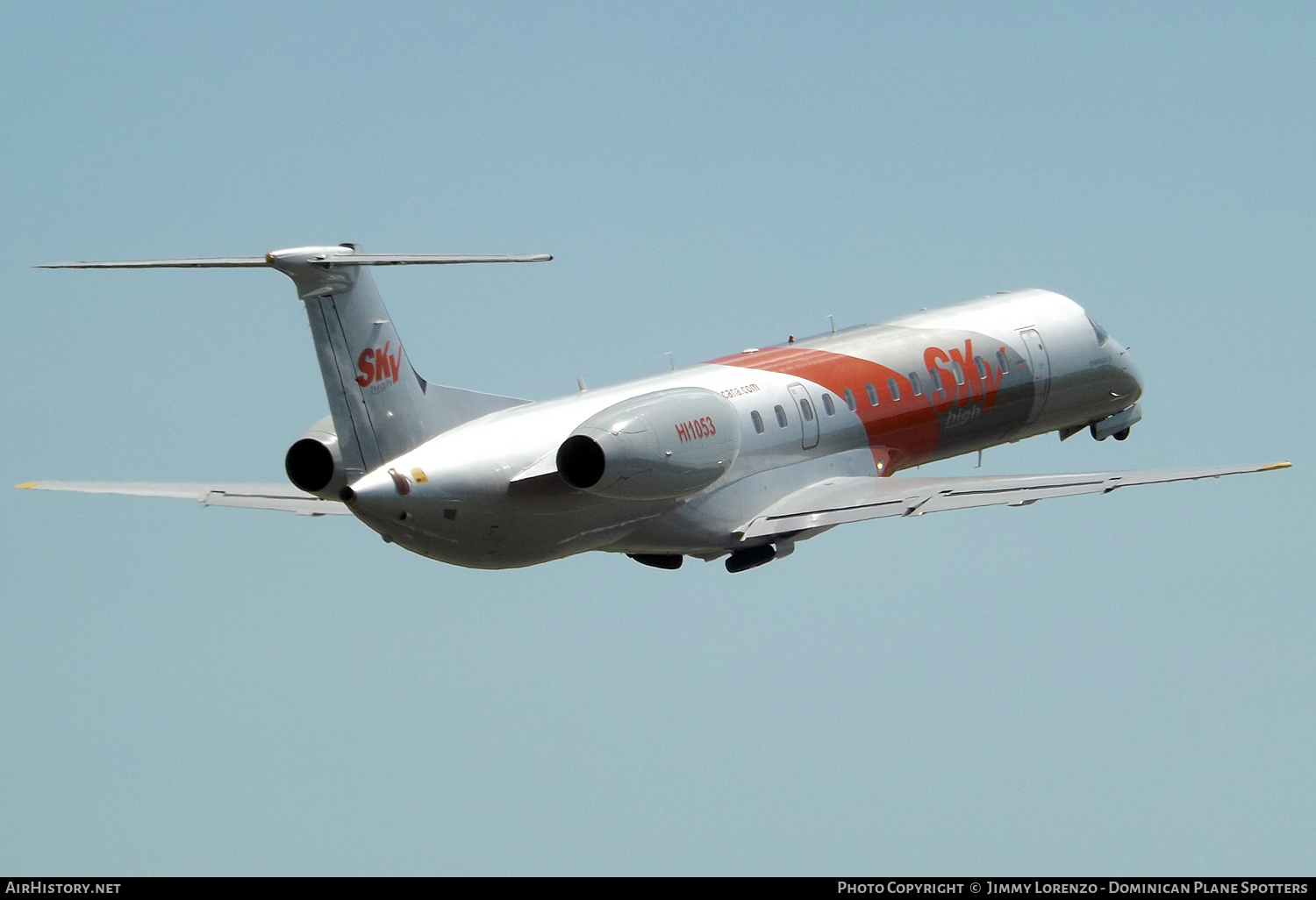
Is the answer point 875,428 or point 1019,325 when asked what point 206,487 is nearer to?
point 875,428

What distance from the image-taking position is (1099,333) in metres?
42.2

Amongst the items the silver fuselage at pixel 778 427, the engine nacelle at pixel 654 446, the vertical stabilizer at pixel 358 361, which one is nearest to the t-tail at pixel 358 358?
the vertical stabilizer at pixel 358 361

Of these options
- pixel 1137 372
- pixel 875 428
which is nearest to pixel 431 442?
pixel 875 428

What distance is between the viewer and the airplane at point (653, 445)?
2962 centimetres

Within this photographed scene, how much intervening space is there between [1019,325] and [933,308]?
5.39 ft

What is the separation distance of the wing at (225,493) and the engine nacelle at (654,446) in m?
4.99

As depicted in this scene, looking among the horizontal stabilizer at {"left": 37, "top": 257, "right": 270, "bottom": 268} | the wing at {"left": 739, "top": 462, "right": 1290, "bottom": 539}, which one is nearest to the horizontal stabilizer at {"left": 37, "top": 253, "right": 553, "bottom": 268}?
the horizontal stabilizer at {"left": 37, "top": 257, "right": 270, "bottom": 268}

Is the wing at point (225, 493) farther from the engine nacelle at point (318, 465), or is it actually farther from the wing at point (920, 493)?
the wing at point (920, 493)

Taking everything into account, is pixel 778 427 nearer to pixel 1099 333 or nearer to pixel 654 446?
pixel 654 446

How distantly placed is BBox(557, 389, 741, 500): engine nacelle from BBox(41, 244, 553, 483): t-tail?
223 centimetres

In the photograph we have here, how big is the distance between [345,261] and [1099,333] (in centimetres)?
1851

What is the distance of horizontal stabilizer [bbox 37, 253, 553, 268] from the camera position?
27.8m

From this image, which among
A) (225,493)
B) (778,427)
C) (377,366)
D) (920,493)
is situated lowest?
(920,493)

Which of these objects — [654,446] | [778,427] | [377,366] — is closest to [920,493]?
[778,427]
